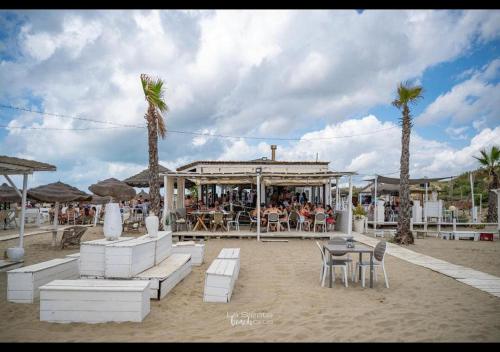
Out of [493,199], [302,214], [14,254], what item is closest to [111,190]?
[14,254]

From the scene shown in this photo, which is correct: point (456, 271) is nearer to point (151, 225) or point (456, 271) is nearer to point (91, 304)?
point (151, 225)

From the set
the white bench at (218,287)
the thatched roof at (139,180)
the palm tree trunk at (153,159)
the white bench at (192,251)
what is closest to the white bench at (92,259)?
the white bench at (218,287)

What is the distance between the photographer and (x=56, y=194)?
11914 mm

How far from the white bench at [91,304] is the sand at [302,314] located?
114 millimetres

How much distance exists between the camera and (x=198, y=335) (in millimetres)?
3920

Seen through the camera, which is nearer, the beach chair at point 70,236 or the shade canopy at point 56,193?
the beach chair at point 70,236

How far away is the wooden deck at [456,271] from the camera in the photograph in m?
6.42

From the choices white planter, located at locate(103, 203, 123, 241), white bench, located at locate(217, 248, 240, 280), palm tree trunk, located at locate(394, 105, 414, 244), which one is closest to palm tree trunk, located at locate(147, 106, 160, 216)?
white bench, located at locate(217, 248, 240, 280)

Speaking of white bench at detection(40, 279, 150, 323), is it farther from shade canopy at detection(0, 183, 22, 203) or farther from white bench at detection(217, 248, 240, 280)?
shade canopy at detection(0, 183, 22, 203)

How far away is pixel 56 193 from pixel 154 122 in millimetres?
4140

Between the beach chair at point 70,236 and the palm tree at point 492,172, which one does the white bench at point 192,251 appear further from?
the palm tree at point 492,172
